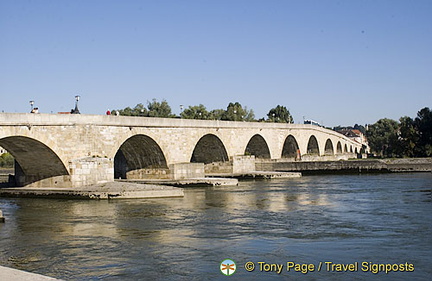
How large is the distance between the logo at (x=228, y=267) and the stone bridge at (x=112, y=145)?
16136 mm

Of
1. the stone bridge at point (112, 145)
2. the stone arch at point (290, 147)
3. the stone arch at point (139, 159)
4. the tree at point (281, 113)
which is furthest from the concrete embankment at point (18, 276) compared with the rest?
the tree at point (281, 113)

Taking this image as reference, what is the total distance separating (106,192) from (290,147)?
124 feet

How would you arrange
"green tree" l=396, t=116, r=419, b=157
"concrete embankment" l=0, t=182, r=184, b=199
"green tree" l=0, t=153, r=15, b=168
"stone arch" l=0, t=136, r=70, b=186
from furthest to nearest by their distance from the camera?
"green tree" l=0, t=153, r=15, b=168 → "green tree" l=396, t=116, r=419, b=157 → "stone arch" l=0, t=136, r=70, b=186 → "concrete embankment" l=0, t=182, r=184, b=199

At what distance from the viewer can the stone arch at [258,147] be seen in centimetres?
5177

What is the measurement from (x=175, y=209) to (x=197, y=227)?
4868 mm

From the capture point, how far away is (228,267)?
39.8ft

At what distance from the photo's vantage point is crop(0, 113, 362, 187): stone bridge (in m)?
27.1

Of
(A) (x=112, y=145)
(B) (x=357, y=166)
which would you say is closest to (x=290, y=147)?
(B) (x=357, y=166)

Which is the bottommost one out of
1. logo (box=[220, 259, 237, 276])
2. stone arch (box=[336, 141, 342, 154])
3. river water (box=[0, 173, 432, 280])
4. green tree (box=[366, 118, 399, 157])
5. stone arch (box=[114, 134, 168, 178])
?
logo (box=[220, 259, 237, 276])

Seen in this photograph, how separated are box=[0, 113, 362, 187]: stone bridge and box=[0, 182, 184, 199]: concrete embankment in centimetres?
116

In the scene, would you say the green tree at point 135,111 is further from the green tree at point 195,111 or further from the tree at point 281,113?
the tree at point 281,113

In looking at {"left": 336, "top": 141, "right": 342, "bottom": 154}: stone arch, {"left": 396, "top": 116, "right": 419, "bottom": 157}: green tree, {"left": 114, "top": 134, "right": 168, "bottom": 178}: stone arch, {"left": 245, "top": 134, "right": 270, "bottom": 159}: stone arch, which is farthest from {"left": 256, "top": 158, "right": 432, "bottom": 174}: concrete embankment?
{"left": 336, "top": 141, "right": 342, "bottom": 154}: stone arch

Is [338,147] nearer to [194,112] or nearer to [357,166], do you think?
[194,112]

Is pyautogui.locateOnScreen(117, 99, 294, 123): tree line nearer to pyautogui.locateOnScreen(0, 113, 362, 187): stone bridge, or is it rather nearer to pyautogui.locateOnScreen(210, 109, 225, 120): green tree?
pyautogui.locateOnScreen(210, 109, 225, 120): green tree
